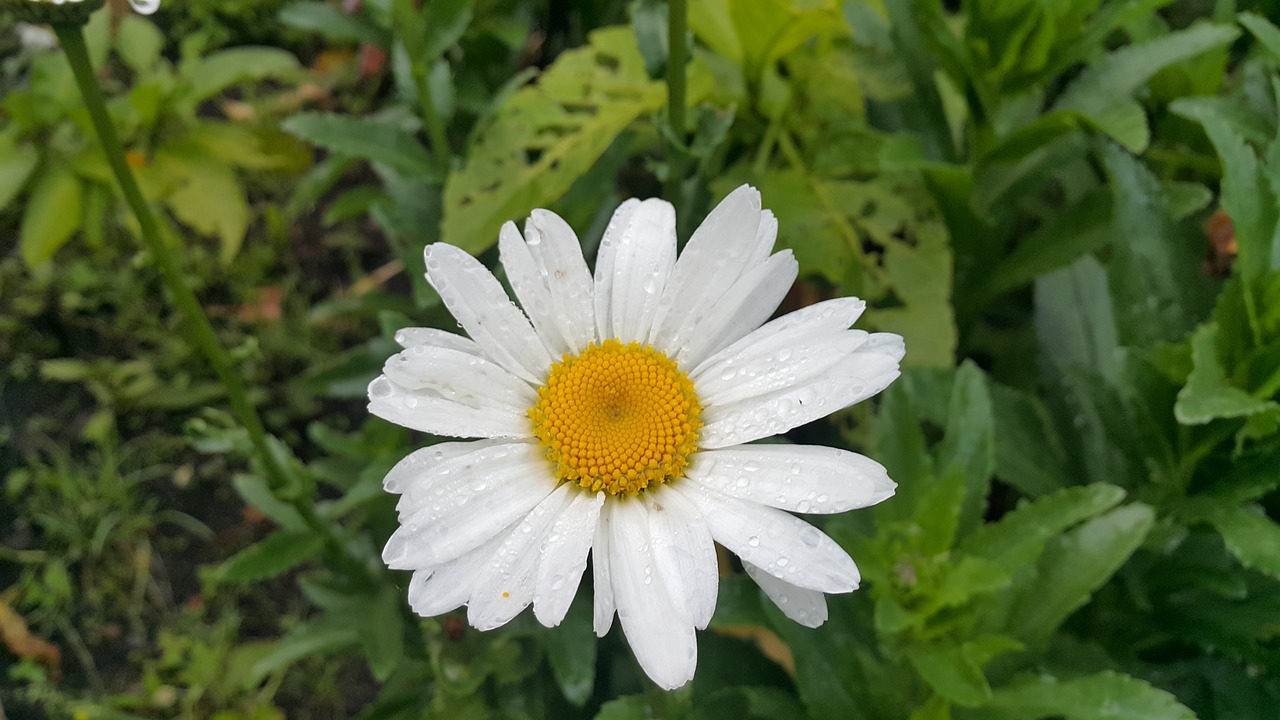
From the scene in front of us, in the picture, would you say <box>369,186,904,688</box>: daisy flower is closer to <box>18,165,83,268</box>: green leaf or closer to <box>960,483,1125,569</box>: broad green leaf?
<box>960,483,1125,569</box>: broad green leaf

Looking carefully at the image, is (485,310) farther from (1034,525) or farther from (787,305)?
(787,305)

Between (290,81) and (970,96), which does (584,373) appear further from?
(290,81)

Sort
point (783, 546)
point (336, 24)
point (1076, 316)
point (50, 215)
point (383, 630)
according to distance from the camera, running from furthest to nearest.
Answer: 1. point (50, 215)
2. point (336, 24)
3. point (1076, 316)
4. point (383, 630)
5. point (783, 546)

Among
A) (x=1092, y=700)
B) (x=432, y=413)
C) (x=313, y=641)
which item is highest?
(x=432, y=413)

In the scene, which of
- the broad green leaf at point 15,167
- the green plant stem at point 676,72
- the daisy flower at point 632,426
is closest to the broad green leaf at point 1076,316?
the green plant stem at point 676,72

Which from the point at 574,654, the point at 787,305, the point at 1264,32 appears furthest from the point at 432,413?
the point at 1264,32

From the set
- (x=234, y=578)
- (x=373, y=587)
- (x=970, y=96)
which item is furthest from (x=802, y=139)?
(x=234, y=578)
